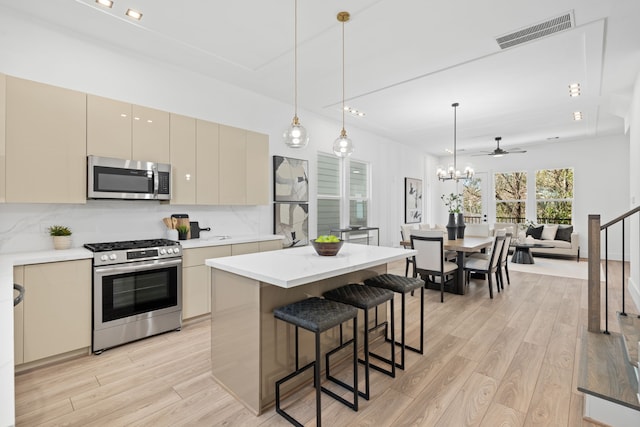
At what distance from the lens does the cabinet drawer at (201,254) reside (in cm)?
327

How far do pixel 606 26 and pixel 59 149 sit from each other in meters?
5.01

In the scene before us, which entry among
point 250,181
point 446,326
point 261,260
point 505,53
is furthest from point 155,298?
point 505,53

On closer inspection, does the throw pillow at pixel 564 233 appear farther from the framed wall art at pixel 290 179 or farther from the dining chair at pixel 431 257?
the framed wall art at pixel 290 179

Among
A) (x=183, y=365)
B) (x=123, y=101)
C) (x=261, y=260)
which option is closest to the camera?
(x=261, y=260)

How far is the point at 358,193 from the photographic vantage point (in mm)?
6500

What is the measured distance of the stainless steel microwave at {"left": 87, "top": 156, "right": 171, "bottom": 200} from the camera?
9.41 feet

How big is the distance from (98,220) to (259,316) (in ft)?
7.41

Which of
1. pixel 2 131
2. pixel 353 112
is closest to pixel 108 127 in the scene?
pixel 2 131

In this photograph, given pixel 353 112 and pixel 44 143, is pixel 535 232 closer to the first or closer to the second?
pixel 353 112

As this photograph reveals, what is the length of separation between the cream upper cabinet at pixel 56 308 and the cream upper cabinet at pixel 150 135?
1.17 metres

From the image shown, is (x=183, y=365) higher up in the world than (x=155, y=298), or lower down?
lower down

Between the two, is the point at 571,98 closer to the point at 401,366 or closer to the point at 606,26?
the point at 606,26

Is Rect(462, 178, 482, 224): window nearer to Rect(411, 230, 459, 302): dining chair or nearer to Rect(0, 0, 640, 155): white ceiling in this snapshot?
Rect(0, 0, 640, 155): white ceiling

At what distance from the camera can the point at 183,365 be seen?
2.53 metres
